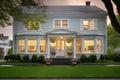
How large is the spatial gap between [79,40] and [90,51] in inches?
86.8

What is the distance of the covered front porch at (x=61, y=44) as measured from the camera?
49438 mm

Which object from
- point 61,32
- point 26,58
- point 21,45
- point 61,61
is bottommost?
point 61,61

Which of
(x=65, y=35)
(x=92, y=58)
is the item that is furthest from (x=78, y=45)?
(x=92, y=58)

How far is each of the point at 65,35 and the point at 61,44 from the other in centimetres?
166

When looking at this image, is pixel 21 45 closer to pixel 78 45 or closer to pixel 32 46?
pixel 32 46

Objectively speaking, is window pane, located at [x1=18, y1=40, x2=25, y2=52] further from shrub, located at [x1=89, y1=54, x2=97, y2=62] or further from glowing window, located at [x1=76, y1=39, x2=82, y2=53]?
shrub, located at [x1=89, y1=54, x2=97, y2=62]

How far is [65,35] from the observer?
1945 inches

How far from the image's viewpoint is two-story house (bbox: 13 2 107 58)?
49.7 meters

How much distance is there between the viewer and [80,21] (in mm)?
50781

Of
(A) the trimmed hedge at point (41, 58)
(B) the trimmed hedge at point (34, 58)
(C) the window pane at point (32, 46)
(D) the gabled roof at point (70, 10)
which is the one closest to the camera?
(A) the trimmed hedge at point (41, 58)

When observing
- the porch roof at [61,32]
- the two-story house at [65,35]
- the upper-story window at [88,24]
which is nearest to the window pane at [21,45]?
the two-story house at [65,35]

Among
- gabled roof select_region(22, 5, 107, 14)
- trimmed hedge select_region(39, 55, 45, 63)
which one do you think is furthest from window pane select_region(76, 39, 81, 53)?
trimmed hedge select_region(39, 55, 45, 63)

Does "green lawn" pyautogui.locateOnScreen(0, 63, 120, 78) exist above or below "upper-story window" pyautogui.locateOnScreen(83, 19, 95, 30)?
below

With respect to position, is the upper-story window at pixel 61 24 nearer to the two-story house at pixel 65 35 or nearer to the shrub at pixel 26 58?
the two-story house at pixel 65 35
